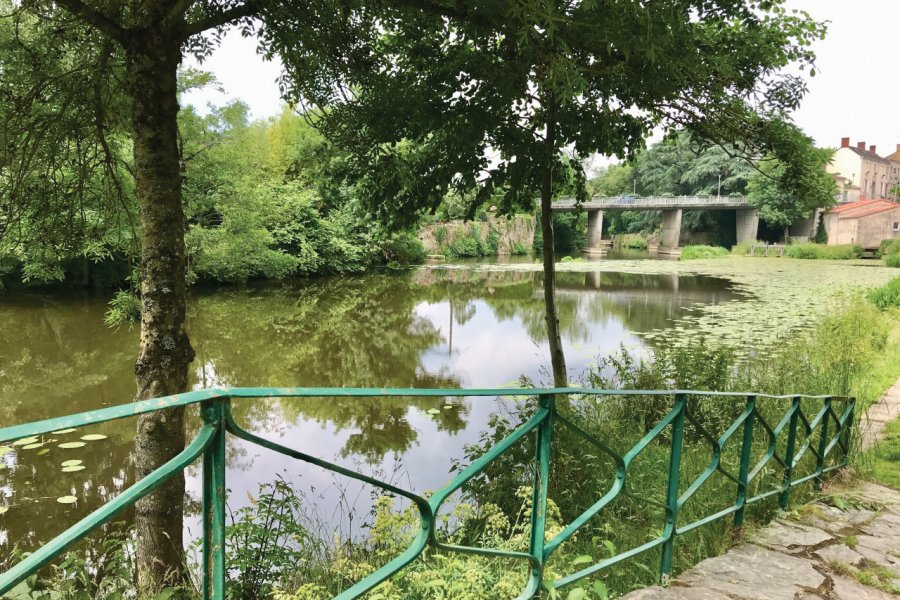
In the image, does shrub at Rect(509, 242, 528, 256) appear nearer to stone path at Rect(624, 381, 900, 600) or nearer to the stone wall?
the stone wall

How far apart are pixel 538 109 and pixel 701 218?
54.4 m

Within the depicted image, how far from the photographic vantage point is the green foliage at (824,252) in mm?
36469

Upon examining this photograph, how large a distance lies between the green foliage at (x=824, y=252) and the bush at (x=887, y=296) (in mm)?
26190

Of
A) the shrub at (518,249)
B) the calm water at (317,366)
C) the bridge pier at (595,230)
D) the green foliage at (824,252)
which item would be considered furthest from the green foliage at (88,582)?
the bridge pier at (595,230)

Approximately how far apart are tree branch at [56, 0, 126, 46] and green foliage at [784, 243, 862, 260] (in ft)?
140

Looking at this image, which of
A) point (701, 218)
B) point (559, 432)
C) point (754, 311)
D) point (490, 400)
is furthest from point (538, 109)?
point (701, 218)

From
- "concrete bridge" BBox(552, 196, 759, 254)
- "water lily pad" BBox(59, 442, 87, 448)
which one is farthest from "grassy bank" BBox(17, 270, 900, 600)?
"concrete bridge" BBox(552, 196, 759, 254)

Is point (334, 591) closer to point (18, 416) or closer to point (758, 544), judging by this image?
point (758, 544)

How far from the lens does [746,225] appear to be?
48.1m

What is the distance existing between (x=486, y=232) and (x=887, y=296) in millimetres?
35502

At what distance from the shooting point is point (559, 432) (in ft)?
16.5

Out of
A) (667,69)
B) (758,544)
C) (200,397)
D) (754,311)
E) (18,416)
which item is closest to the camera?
(200,397)

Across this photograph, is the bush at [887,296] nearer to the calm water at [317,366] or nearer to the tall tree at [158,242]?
the calm water at [317,366]

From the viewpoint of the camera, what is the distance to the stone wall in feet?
137
